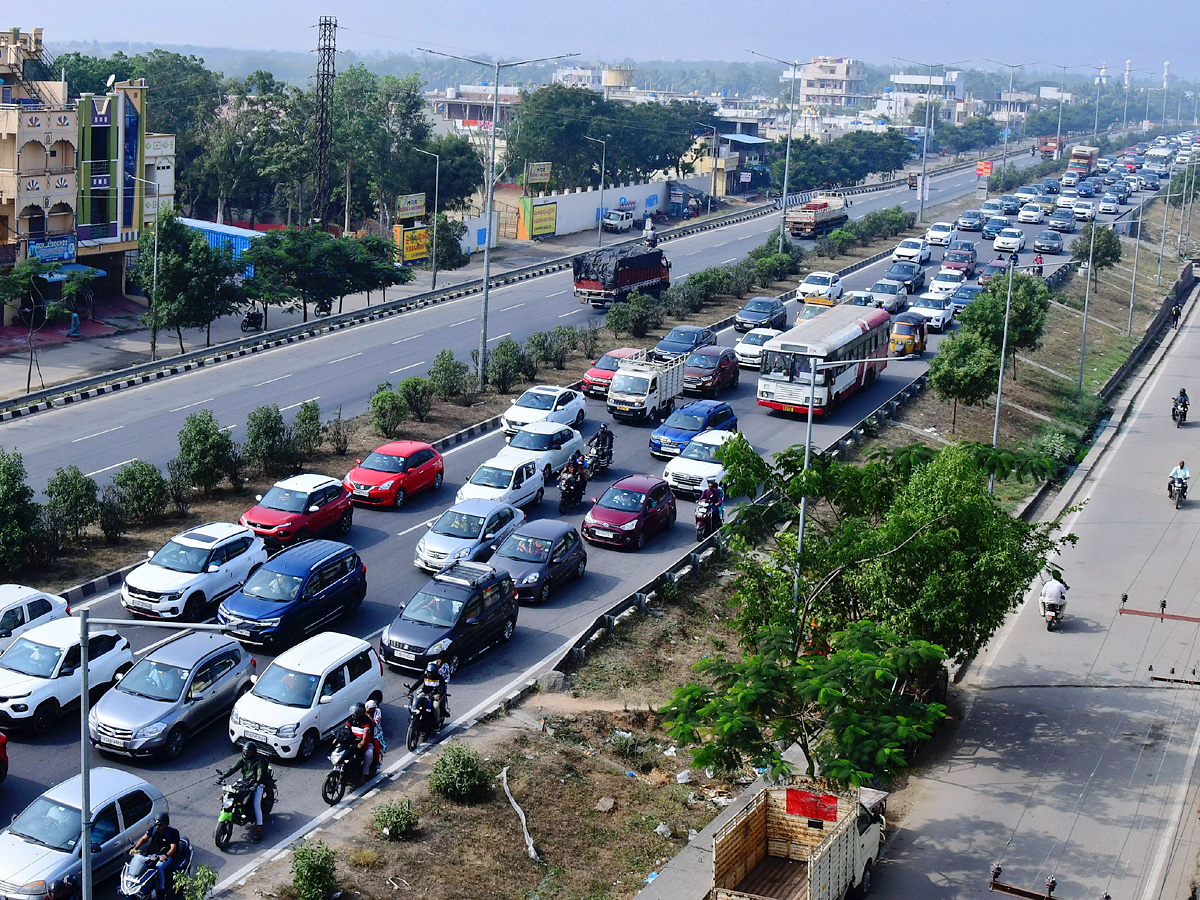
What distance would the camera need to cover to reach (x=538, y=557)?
85.9 feet

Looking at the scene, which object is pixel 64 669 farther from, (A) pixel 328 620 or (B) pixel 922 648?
(B) pixel 922 648

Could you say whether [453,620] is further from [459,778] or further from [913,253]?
[913,253]

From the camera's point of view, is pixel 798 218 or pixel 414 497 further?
pixel 798 218

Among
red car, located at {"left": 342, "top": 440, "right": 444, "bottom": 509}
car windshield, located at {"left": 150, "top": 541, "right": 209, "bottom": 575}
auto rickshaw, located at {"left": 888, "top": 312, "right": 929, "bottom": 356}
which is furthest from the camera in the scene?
auto rickshaw, located at {"left": 888, "top": 312, "right": 929, "bottom": 356}

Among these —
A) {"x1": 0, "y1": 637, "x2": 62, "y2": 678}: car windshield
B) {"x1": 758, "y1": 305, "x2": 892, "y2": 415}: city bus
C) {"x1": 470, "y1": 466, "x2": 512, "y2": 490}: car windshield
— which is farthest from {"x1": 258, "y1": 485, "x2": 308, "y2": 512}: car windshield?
{"x1": 758, "y1": 305, "x2": 892, "y2": 415}: city bus

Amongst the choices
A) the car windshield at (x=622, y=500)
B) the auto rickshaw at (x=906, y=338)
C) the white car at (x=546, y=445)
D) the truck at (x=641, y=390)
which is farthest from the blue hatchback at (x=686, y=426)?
the auto rickshaw at (x=906, y=338)

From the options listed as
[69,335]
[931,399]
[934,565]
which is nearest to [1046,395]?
[931,399]

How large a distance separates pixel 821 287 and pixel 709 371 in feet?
57.6

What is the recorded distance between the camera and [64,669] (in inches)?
790

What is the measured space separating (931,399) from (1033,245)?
41.0 meters

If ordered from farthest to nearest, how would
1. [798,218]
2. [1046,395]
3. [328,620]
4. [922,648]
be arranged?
[798,218] < [1046,395] < [328,620] < [922,648]

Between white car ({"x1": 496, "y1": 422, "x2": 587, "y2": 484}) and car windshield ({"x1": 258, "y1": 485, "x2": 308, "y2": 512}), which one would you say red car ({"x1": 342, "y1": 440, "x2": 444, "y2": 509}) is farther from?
car windshield ({"x1": 258, "y1": 485, "x2": 308, "y2": 512})

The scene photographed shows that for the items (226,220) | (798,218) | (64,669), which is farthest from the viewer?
(226,220)

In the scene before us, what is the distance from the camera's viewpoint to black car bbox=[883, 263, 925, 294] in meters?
60.4
